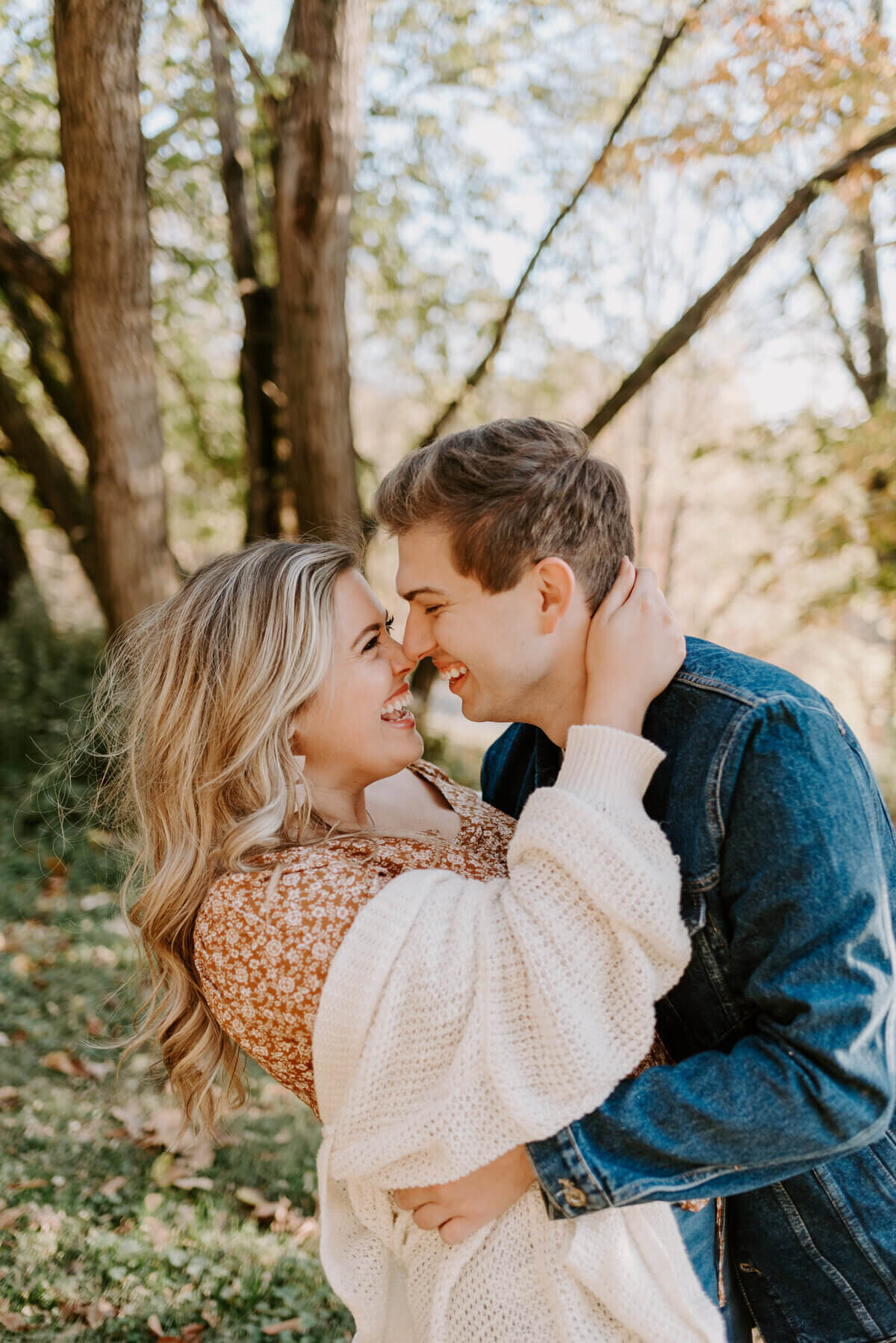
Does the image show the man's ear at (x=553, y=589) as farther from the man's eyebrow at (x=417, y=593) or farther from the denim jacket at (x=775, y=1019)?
the denim jacket at (x=775, y=1019)

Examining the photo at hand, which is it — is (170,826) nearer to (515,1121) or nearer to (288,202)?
(515,1121)

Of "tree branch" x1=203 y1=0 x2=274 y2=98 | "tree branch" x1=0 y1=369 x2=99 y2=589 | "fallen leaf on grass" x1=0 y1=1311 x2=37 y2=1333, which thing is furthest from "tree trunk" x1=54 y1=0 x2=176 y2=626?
"fallen leaf on grass" x1=0 y1=1311 x2=37 y2=1333

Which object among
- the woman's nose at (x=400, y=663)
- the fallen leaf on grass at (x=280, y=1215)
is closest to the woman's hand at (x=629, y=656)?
the woman's nose at (x=400, y=663)

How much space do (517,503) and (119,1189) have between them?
3062 mm

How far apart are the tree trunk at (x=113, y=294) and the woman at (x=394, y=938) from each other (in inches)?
122

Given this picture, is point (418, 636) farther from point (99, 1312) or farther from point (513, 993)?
point (99, 1312)

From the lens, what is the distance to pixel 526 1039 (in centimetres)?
161

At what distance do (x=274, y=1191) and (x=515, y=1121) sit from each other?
2702 mm

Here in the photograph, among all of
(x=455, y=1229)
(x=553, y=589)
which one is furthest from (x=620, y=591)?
(x=455, y=1229)

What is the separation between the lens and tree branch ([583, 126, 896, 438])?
529 centimetres

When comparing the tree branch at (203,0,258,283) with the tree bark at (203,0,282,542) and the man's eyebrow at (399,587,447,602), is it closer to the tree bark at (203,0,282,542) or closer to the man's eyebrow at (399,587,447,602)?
the tree bark at (203,0,282,542)

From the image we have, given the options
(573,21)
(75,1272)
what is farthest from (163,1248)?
(573,21)

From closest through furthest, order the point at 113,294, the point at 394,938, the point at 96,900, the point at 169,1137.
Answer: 1. the point at 394,938
2. the point at 169,1137
3. the point at 113,294
4. the point at 96,900

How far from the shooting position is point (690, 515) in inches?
539
